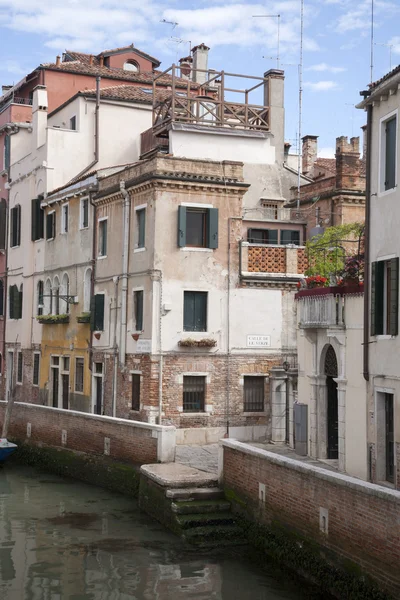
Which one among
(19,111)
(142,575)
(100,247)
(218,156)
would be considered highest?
(19,111)

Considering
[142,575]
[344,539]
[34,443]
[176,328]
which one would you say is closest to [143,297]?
[176,328]

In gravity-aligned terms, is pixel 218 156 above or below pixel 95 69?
below

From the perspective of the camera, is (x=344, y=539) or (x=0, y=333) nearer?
(x=344, y=539)

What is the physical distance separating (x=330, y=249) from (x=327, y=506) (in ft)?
37.1

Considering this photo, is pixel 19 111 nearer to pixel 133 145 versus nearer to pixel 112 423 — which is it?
pixel 133 145

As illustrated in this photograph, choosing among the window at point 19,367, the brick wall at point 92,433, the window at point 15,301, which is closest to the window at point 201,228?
the brick wall at point 92,433

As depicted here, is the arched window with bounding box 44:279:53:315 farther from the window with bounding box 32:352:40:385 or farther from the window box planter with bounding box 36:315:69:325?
the window with bounding box 32:352:40:385

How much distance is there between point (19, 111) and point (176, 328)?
1468 cm

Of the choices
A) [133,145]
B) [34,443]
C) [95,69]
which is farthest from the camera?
[95,69]

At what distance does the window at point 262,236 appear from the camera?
2538 centimetres

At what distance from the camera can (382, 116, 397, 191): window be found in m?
15.8

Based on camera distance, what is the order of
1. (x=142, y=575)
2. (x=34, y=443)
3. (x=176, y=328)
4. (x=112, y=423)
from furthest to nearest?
(x=34, y=443) → (x=176, y=328) → (x=112, y=423) → (x=142, y=575)

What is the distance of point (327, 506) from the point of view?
1306 cm

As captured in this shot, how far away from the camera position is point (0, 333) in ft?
115
